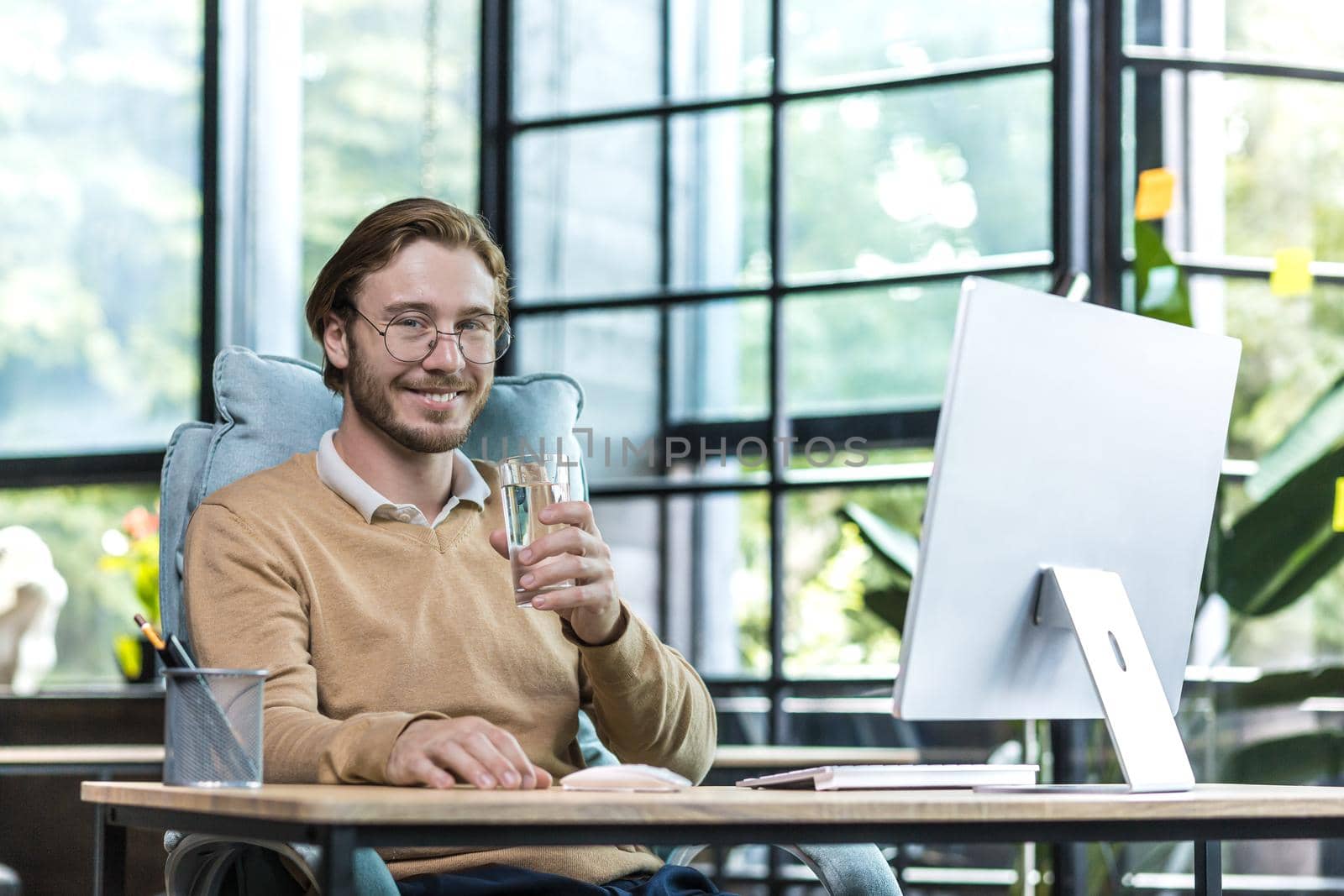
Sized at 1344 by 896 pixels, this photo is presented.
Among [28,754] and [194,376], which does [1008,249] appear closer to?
[194,376]

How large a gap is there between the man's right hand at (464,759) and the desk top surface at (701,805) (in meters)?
0.02

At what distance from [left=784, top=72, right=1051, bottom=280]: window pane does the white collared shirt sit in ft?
5.58

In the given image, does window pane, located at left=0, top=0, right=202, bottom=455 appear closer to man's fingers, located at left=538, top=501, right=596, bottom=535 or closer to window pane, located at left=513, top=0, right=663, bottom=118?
window pane, located at left=513, top=0, right=663, bottom=118

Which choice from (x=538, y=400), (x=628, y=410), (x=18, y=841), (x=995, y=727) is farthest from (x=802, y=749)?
(x=18, y=841)

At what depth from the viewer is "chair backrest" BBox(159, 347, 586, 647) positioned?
5.79 feet

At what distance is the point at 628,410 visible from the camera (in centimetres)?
355

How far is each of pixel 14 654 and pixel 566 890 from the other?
244 cm

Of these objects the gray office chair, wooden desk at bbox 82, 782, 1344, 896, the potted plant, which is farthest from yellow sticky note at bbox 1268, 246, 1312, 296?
the potted plant

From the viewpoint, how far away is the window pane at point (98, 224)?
3672 millimetres

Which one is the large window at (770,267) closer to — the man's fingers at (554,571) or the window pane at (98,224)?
the window pane at (98,224)

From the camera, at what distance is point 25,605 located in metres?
3.45

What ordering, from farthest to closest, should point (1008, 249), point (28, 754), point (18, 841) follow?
point (1008, 249), point (18, 841), point (28, 754)

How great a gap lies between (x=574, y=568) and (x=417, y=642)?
1.21ft

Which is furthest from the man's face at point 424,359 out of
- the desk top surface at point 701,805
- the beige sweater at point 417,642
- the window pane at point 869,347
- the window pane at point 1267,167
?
the window pane at point 1267,167
